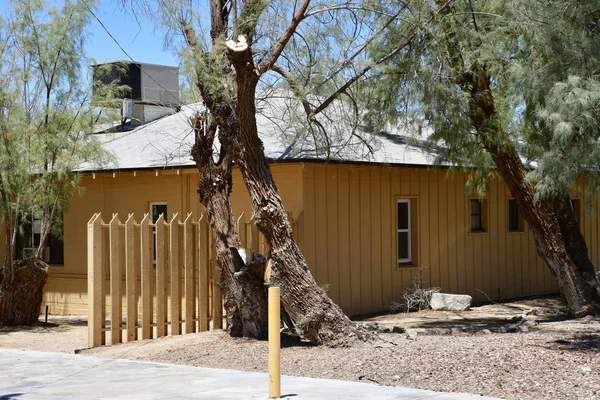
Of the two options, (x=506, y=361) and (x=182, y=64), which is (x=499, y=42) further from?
(x=506, y=361)

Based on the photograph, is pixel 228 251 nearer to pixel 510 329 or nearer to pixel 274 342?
pixel 274 342

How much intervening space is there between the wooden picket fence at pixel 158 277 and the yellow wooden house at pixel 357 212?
2.02 m

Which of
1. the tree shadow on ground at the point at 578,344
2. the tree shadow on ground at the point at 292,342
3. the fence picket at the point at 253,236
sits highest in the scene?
the fence picket at the point at 253,236

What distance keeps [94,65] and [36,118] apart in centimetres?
169

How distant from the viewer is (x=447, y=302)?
17391 millimetres

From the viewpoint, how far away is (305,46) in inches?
528

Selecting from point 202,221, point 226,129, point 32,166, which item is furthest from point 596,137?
point 32,166

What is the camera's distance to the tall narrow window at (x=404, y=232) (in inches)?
709

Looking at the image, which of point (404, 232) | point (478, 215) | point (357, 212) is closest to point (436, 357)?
point (357, 212)

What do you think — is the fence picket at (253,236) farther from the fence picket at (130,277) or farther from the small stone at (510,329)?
the small stone at (510,329)

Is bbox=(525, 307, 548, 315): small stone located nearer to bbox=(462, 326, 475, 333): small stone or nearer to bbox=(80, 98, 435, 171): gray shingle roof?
bbox=(462, 326, 475, 333): small stone

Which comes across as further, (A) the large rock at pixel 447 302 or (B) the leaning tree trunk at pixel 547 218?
(A) the large rock at pixel 447 302

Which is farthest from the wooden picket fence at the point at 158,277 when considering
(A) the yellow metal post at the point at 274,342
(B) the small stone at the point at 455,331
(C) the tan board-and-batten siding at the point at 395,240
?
(A) the yellow metal post at the point at 274,342

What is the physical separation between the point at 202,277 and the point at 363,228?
4462 millimetres
